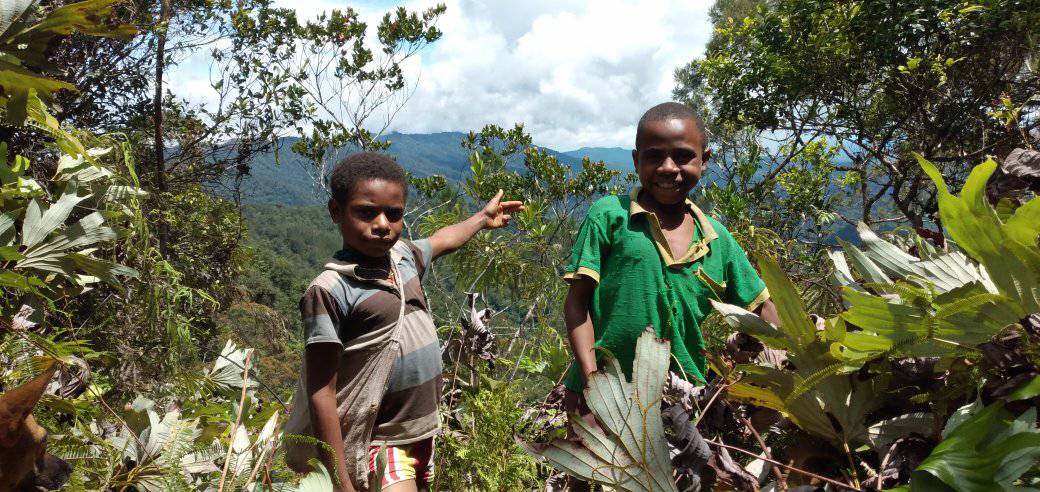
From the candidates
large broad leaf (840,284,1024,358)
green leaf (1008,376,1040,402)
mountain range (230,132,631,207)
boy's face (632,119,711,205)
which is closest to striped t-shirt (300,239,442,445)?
boy's face (632,119,711,205)

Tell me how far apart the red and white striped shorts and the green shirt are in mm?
519

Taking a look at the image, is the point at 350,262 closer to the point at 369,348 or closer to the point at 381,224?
the point at 381,224

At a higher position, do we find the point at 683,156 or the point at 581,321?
the point at 683,156

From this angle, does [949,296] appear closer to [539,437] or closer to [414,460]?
[539,437]

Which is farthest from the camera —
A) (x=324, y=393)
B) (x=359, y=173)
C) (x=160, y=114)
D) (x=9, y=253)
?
(x=160, y=114)

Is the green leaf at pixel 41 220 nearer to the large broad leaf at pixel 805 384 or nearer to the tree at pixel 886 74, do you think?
the large broad leaf at pixel 805 384

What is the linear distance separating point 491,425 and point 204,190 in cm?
1009

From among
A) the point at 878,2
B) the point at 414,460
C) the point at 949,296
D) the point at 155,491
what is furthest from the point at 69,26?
the point at 878,2

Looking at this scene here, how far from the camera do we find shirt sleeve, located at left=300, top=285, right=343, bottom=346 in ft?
5.82

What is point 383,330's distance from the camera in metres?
1.92

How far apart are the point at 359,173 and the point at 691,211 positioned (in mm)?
993

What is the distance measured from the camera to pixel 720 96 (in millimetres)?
7152

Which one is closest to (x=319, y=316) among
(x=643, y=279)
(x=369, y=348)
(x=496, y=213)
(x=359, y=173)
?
(x=369, y=348)

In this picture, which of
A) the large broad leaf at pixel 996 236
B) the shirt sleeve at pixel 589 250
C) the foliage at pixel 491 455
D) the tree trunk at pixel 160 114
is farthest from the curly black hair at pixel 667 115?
the tree trunk at pixel 160 114
